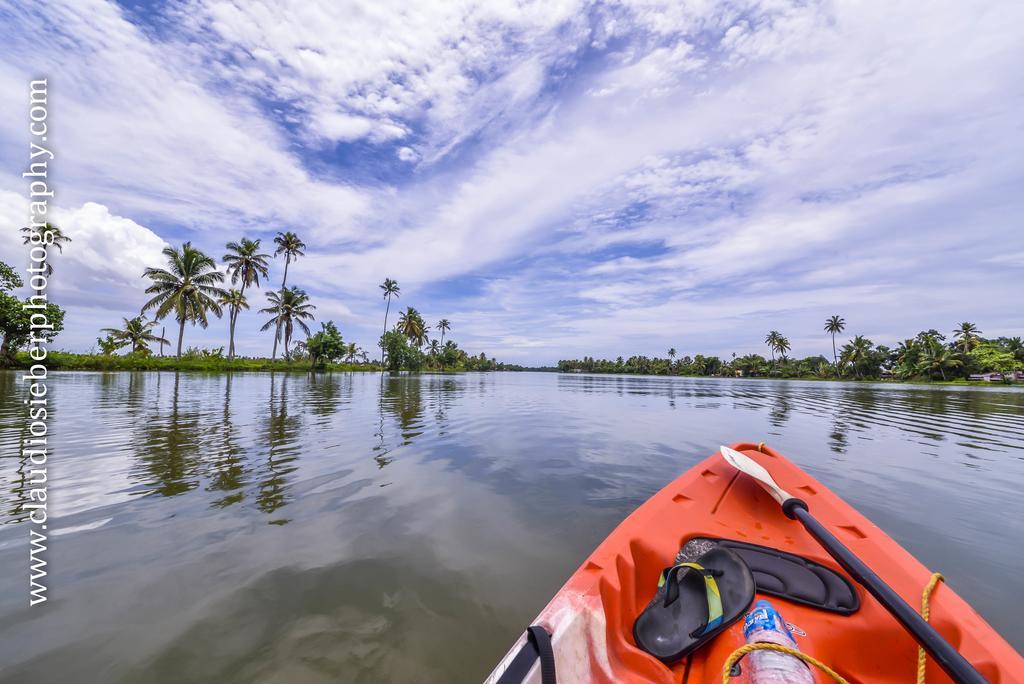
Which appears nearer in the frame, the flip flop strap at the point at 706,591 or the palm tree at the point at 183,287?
the flip flop strap at the point at 706,591

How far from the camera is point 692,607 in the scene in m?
2.51

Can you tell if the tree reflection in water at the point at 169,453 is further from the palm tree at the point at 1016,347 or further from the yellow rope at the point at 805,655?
the palm tree at the point at 1016,347

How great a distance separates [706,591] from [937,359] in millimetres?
81942

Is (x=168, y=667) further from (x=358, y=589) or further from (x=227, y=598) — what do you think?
(x=358, y=589)

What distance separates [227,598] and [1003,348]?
4135 inches

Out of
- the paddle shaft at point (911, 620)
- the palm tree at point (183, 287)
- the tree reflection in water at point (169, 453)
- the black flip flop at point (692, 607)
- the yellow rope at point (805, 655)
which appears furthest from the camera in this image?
the palm tree at point (183, 287)

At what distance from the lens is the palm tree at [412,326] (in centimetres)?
6625

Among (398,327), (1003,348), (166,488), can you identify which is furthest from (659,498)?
(1003,348)

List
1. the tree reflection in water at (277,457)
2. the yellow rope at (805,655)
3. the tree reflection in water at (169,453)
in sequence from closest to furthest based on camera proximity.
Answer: the yellow rope at (805,655)
the tree reflection in water at (277,457)
the tree reflection in water at (169,453)

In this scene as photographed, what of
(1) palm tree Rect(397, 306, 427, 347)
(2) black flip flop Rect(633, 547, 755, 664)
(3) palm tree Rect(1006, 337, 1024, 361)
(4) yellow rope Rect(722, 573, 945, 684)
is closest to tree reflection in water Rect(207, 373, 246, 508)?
(2) black flip flop Rect(633, 547, 755, 664)

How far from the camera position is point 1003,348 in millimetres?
62188

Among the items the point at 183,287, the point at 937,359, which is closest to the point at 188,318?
the point at 183,287

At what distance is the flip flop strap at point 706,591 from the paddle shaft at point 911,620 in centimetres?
82

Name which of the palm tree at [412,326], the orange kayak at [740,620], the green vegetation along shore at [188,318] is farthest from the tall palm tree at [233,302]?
the orange kayak at [740,620]
